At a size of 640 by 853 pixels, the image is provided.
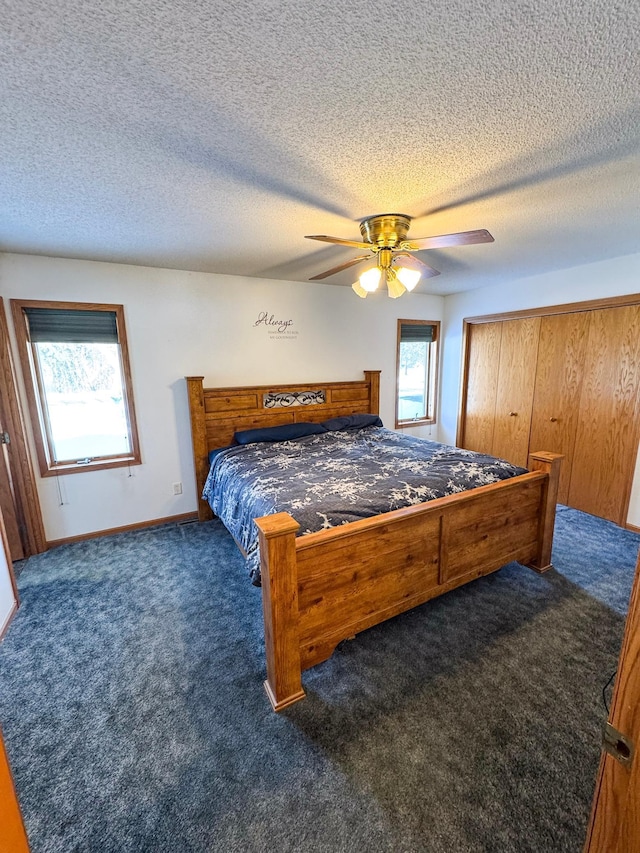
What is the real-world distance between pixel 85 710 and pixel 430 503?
1.94 metres

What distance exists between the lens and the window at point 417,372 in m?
4.74

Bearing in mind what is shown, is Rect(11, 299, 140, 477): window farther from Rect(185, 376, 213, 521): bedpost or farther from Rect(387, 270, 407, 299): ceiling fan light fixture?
Rect(387, 270, 407, 299): ceiling fan light fixture

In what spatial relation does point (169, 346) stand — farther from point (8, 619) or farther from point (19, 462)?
point (8, 619)

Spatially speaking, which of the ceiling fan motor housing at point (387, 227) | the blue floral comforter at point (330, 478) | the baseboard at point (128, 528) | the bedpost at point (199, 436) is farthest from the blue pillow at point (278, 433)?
the ceiling fan motor housing at point (387, 227)

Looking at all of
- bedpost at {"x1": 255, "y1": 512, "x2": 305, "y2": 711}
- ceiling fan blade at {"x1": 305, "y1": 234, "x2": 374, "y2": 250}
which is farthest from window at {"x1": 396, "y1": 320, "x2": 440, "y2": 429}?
bedpost at {"x1": 255, "y1": 512, "x2": 305, "y2": 711}

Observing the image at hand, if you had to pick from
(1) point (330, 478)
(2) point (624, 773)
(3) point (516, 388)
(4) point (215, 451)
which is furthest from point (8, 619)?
(3) point (516, 388)

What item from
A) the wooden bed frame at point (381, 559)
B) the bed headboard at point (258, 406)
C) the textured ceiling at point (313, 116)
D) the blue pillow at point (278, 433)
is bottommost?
the wooden bed frame at point (381, 559)

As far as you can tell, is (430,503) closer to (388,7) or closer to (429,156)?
(429,156)

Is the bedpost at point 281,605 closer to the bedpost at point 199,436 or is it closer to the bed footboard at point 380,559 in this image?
the bed footboard at point 380,559

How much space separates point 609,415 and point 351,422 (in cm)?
243

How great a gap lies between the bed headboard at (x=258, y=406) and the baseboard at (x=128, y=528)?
0.52 feet

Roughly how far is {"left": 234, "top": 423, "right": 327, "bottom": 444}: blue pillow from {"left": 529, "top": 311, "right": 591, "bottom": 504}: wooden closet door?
95.4 inches

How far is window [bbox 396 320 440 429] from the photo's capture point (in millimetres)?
4738

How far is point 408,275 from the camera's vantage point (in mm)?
2188
